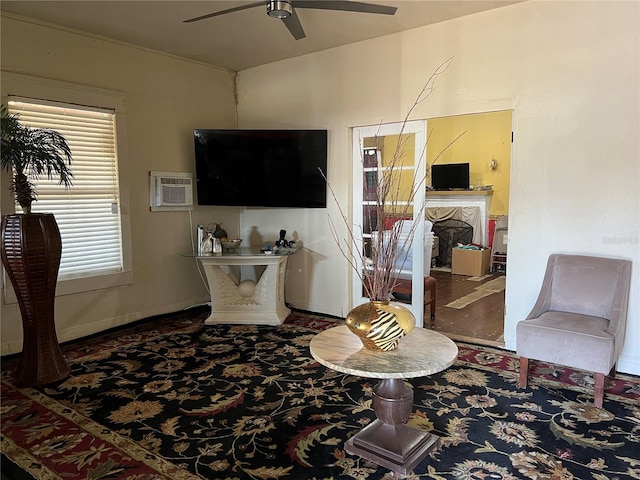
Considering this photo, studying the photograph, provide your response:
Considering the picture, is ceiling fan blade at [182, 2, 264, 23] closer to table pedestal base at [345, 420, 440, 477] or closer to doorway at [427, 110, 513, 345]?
table pedestal base at [345, 420, 440, 477]

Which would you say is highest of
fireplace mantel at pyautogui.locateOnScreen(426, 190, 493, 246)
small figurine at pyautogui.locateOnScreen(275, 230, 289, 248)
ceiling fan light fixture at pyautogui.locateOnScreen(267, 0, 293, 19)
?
ceiling fan light fixture at pyautogui.locateOnScreen(267, 0, 293, 19)

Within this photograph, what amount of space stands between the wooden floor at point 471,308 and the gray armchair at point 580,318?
31.7 inches

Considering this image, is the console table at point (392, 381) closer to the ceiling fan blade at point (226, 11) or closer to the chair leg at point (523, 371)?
the chair leg at point (523, 371)

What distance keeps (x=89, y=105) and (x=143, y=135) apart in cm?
58

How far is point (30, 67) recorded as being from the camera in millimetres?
3666

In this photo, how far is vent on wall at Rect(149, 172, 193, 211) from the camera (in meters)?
4.59

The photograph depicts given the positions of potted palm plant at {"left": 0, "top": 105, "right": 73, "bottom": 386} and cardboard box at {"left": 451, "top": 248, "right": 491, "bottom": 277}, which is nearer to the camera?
potted palm plant at {"left": 0, "top": 105, "right": 73, "bottom": 386}

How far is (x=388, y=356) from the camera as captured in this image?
7.00 feet

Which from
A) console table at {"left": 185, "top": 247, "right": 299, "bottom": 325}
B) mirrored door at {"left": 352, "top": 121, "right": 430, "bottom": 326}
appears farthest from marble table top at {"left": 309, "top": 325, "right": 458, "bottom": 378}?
console table at {"left": 185, "top": 247, "right": 299, "bottom": 325}

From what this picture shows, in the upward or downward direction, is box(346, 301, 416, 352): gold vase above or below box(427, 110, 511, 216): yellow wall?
below

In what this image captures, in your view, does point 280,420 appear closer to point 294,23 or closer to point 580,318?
point 580,318

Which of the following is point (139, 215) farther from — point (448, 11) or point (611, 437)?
point (611, 437)

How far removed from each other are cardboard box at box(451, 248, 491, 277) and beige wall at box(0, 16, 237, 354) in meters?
3.75

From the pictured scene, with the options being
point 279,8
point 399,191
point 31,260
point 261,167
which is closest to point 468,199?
point 399,191
